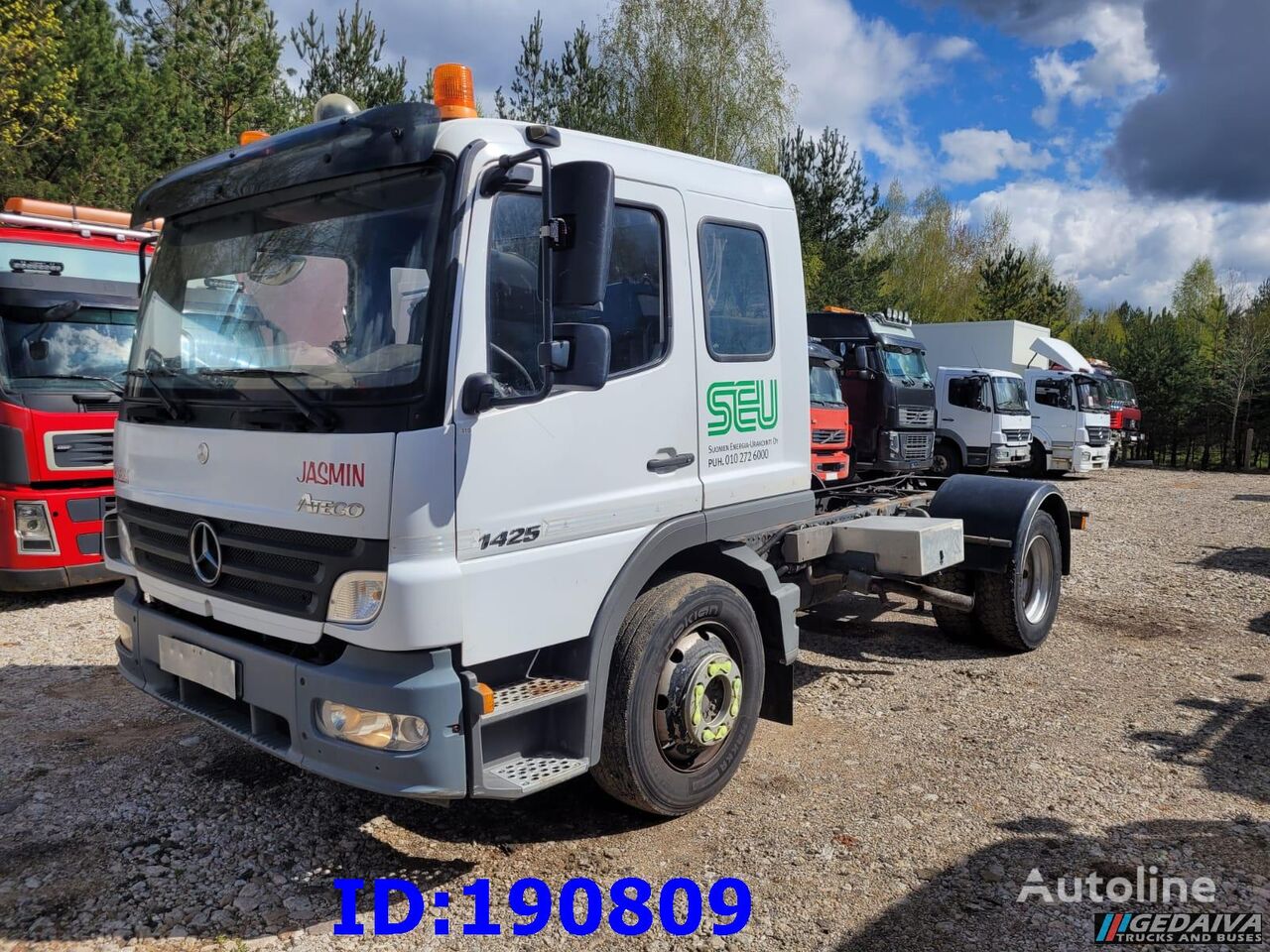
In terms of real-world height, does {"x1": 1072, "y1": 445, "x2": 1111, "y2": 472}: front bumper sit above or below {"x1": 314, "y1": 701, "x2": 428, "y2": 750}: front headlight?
below

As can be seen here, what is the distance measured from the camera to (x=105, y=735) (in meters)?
4.59

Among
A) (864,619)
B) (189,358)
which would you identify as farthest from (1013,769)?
(189,358)

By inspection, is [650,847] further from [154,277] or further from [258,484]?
[154,277]

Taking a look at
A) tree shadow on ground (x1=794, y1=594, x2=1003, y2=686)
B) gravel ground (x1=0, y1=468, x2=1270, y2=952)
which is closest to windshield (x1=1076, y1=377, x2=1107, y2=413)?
tree shadow on ground (x1=794, y1=594, x2=1003, y2=686)

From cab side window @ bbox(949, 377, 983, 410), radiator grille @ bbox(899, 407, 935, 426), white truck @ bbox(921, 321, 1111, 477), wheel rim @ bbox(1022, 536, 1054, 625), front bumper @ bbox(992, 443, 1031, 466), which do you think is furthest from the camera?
white truck @ bbox(921, 321, 1111, 477)

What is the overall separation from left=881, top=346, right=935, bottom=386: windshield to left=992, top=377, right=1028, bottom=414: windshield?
10.1ft

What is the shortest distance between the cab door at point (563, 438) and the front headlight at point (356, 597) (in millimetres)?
264

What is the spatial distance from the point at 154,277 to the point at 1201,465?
3089 cm

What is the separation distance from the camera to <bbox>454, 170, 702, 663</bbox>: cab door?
2873 millimetres

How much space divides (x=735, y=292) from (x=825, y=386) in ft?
26.9

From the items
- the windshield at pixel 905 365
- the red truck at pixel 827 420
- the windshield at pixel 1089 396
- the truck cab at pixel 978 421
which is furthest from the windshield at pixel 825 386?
the windshield at pixel 1089 396

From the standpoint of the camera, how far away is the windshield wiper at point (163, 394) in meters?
3.35

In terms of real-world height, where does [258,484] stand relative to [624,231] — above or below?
below

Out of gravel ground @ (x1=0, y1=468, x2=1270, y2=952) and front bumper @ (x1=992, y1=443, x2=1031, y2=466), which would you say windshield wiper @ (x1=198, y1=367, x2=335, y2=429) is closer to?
gravel ground @ (x1=0, y1=468, x2=1270, y2=952)
